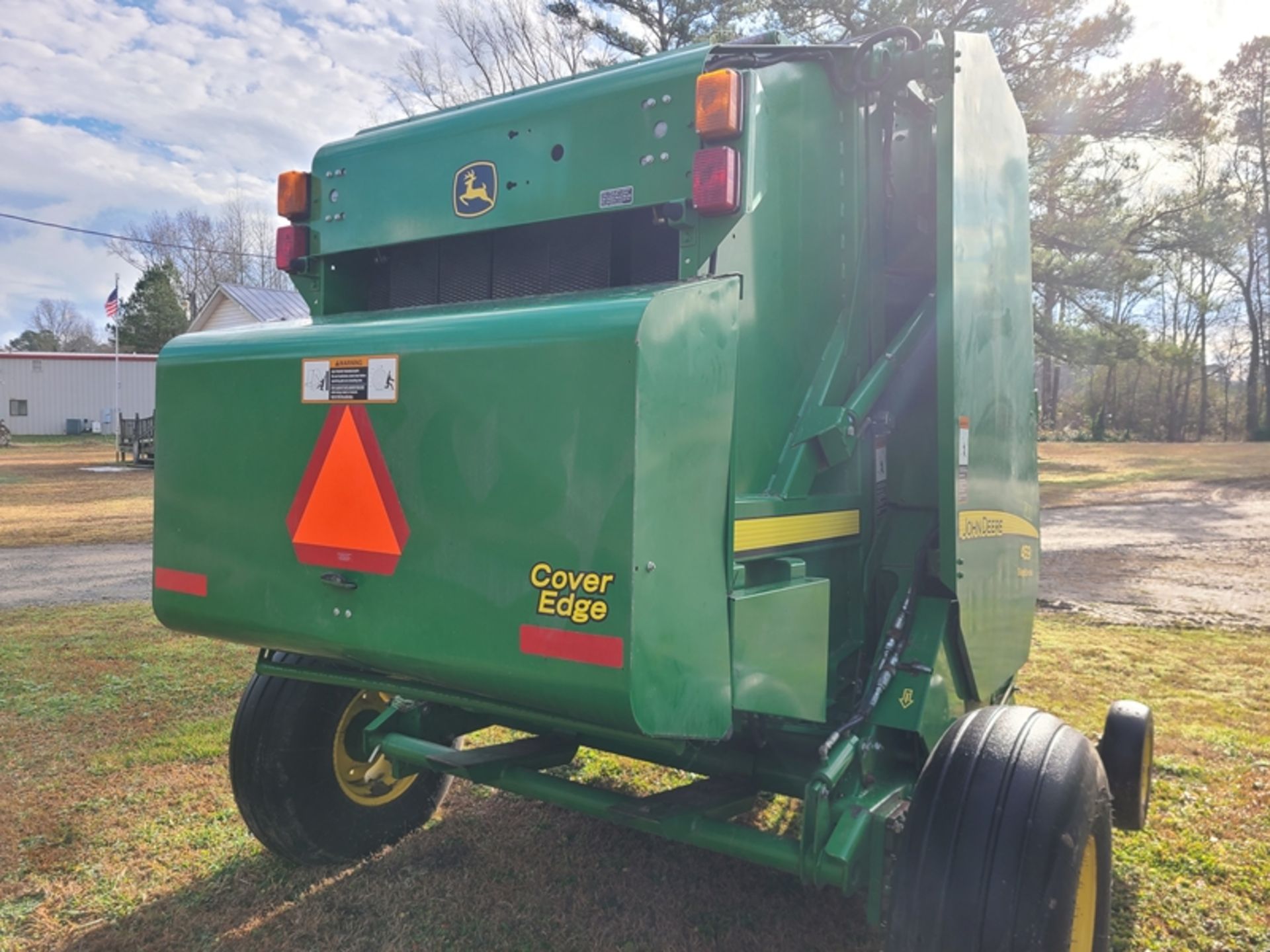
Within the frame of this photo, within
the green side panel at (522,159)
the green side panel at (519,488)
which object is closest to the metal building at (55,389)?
the green side panel at (522,159)

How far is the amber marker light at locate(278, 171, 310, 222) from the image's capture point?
3250 mm

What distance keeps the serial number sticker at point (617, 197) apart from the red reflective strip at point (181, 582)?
60.2 inches

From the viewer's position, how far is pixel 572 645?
2.11 metres

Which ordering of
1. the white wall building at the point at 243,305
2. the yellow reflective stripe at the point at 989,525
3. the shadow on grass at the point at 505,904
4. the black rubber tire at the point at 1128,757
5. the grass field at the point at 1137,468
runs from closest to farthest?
the yellow reflective stripe at the point at 989,525
the shadow on grass at the point at 505,904
the black rubber tire at the point at 1128,757
the grass field at the point at 1137,468
the white wall building at the point at 243,305

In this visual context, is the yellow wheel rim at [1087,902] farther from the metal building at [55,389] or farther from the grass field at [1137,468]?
the metal building at [55,389]

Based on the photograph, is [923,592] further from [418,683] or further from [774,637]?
[418,683]

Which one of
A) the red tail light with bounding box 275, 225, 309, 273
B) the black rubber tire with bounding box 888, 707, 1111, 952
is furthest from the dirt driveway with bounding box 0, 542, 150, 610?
the black rubber tire with bounding box 888, 707, 1111, 952

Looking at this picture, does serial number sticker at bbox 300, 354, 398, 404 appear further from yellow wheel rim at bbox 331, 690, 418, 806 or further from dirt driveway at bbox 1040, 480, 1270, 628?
dirt driveway at bbox 1040, 480, 1270, 628

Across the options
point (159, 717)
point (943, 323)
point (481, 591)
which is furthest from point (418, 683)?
point (159, 717)

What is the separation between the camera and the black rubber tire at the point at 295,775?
348 centimetres

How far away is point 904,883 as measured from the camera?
235cm

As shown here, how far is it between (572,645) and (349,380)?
91 cm

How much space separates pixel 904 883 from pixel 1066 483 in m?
22.5

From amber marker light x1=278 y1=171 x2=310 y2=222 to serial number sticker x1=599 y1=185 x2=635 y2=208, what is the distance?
1158 millimetres
